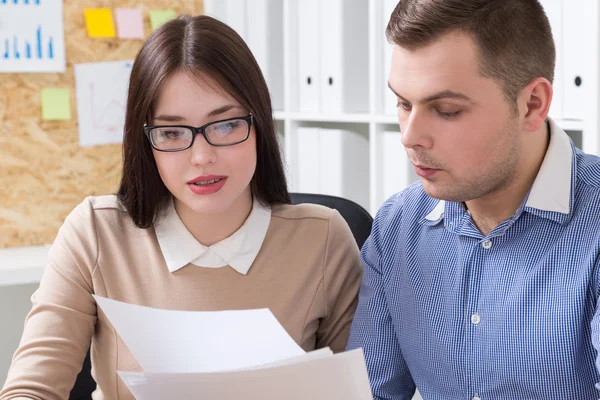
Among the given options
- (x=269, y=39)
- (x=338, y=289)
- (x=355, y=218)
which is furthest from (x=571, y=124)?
(x=269, y=39)

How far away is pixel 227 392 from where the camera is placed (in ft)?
2.72

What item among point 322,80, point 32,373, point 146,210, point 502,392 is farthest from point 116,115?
point 502,392

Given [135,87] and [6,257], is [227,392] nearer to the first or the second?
[135,87]

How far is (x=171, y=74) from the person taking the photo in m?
1.21

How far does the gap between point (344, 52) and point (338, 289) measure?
1.00 m

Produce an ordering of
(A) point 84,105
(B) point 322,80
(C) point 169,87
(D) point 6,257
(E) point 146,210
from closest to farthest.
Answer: (C) point 169,87 → (E) point 146,210 → (B) point 322,80 → (D) point 6,257 → (A) point 84,105

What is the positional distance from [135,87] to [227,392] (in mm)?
600

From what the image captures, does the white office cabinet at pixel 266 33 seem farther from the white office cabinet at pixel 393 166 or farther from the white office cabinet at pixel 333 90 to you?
the white office cabinet at pixel 393 166

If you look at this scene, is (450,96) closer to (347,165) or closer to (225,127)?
(225,127)

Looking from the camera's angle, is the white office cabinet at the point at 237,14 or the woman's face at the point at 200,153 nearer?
the woman's face at the point at 200,153

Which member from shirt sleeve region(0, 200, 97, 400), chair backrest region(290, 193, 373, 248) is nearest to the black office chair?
chair backrest region(290, 193, 373, 248)

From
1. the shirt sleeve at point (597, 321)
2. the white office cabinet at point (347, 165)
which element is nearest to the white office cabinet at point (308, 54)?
the white office cabinet at point (347, 165)

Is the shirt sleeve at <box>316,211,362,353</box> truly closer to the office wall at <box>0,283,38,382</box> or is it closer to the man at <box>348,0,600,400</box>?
the man at <box>348,0,600,400</box>

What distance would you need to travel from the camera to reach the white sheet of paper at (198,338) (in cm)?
96
